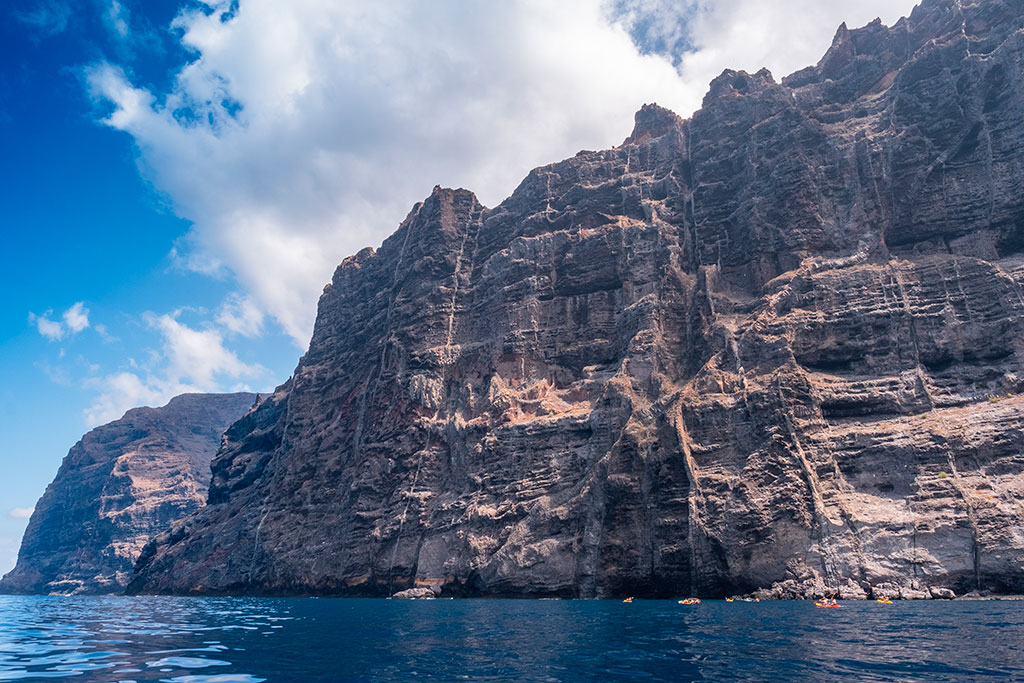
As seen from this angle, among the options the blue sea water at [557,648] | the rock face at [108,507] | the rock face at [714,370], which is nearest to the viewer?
the blue sea water at [557,648]

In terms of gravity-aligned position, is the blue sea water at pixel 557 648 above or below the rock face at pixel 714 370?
below

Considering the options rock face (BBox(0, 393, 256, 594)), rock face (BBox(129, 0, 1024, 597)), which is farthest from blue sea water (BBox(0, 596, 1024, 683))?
rock face (BBox(0, 393, 256, 594))

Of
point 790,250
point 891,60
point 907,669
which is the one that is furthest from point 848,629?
point 891,60

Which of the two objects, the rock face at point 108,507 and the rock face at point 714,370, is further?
the rock face at point 108,507

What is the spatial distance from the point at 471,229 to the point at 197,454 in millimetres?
138351

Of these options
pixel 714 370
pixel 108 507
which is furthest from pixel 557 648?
pixel 108 507

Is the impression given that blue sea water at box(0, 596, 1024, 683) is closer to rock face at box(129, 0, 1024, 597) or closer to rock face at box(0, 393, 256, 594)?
rock face at box(129, 0, 1024, 597)

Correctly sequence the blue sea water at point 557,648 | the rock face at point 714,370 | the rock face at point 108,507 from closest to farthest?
the blue sea water at point 557,648 → the rock face at point 714,370 → the rock face at point 108,507

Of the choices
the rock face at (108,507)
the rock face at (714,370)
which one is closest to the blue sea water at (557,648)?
the rock face at (714,370)

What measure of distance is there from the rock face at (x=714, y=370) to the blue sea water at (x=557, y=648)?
588 inches

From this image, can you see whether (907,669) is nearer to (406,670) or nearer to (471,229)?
(406,670)

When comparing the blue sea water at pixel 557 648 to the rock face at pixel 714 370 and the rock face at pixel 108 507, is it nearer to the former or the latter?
the rock face at pixel 714 370

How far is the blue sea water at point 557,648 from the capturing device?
58.6 ft

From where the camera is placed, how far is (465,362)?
83.9m
